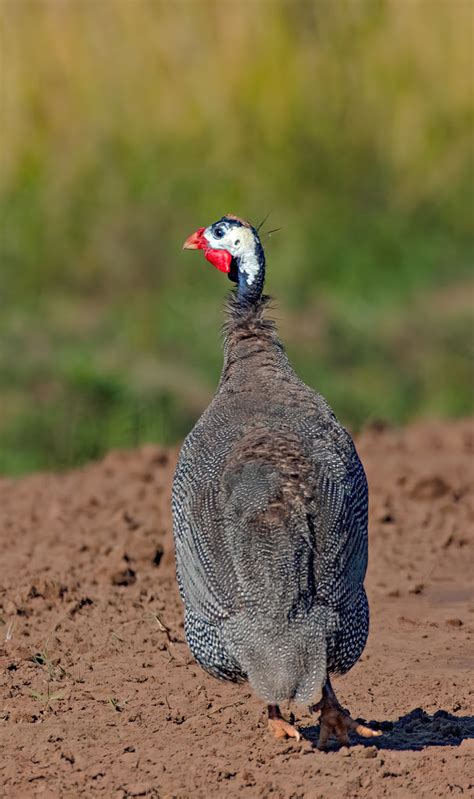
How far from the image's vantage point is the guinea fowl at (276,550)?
14.4 ft

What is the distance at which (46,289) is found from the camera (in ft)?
43.5

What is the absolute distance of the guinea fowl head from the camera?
5574mm

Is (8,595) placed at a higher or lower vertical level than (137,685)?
higher

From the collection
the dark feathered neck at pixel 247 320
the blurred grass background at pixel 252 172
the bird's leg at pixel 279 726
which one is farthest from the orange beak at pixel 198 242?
the blurred grass background at pixel 252 172

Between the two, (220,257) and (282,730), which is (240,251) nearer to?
(220,257)

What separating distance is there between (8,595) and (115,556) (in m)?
0.66

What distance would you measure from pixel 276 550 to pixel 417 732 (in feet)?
2.80

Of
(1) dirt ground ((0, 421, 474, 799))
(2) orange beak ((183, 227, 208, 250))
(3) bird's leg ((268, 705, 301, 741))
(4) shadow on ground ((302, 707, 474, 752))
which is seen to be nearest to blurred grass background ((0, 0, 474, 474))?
(1) dirt ground ((0, 421, 474, 799))

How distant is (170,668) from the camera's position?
18.0ft

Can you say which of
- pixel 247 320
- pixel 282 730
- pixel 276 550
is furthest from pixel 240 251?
pixel 282 730

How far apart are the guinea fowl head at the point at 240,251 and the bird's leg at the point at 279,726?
160cm

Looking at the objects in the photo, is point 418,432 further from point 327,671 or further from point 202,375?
point 327,671

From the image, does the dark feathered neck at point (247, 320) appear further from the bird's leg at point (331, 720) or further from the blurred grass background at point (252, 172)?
the blurred grass background at point (252, 172)

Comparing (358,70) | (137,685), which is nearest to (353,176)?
(358,70)
